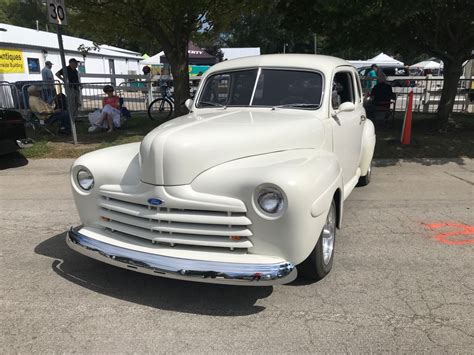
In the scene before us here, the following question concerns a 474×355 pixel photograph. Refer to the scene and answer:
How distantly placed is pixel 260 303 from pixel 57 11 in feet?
25.6

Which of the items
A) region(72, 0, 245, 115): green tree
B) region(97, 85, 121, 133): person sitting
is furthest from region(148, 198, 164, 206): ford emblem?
region(97, 85, 121, 133): person sitting

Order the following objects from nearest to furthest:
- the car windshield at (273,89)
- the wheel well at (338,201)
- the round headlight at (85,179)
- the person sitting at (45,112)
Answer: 1. the round headlight at (85,179)
2. the wheel well at (338,201)
3. the car windshield at (273,89)
4. the person sitting at (45,112)

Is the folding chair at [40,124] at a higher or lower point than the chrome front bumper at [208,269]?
lower

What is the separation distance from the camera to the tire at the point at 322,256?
11.1 ft

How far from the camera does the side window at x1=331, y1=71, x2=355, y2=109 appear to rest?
4580 mm

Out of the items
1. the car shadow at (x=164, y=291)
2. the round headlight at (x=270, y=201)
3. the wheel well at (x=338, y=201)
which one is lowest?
the car shadow at (x=164, y=291)

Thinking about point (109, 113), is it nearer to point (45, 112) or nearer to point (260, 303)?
point (45, 112)

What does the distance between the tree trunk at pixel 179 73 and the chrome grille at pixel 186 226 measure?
8.20 m

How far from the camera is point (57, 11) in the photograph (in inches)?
339

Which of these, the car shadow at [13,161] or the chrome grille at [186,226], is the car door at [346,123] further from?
the car shadow at [13,161]

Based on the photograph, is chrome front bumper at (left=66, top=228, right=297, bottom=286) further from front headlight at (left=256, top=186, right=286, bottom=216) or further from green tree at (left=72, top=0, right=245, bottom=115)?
green tree at (left=72, top=0, right=245, bottom=115)

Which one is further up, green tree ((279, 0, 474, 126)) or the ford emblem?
green tree ((279, 0, 474, 126))

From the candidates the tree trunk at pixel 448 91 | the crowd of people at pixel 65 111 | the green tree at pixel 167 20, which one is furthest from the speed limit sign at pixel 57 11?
the tree trunk at pixel 448 91

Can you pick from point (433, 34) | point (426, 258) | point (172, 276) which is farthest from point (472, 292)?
point (433, 34)
